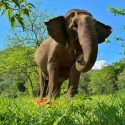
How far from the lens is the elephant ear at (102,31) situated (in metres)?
12.3

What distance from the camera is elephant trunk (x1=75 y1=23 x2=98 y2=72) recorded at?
903 centimetres

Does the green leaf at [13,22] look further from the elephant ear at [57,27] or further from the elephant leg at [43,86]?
the elephant leg at [43,86]

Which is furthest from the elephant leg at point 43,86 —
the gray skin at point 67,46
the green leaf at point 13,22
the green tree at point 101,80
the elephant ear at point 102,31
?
the green tree at point 101,80

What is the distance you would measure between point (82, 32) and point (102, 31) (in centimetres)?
259

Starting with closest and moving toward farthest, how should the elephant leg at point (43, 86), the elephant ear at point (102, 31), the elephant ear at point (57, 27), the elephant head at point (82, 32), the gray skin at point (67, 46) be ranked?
the elephant head at point (82, 32)
the gray skin at point (67, 46)
the elephant ear at point (57, 27)
the elephant ear at point (102, 31)
the elephant leg at point (43, 86)

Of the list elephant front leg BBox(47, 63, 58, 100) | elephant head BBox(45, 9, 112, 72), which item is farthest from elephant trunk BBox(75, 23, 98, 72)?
elephant front leg BBox(47, 63, 58, 100)

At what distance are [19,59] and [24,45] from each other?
247 cm

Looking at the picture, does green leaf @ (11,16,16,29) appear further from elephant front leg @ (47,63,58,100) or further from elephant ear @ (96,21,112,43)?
elephant ear @ (96,21,112,43)

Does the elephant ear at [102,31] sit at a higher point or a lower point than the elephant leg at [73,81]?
higher

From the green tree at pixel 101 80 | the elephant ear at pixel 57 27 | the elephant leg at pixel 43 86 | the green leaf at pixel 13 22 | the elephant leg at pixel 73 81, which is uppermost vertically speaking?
the green tree at pixel 101 80

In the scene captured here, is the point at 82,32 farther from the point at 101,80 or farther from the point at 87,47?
the point at 101,80

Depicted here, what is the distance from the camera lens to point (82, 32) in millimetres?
10117

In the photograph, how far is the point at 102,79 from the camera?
12681 centimetres

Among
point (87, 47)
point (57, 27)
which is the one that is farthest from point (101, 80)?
point (87, 47)
